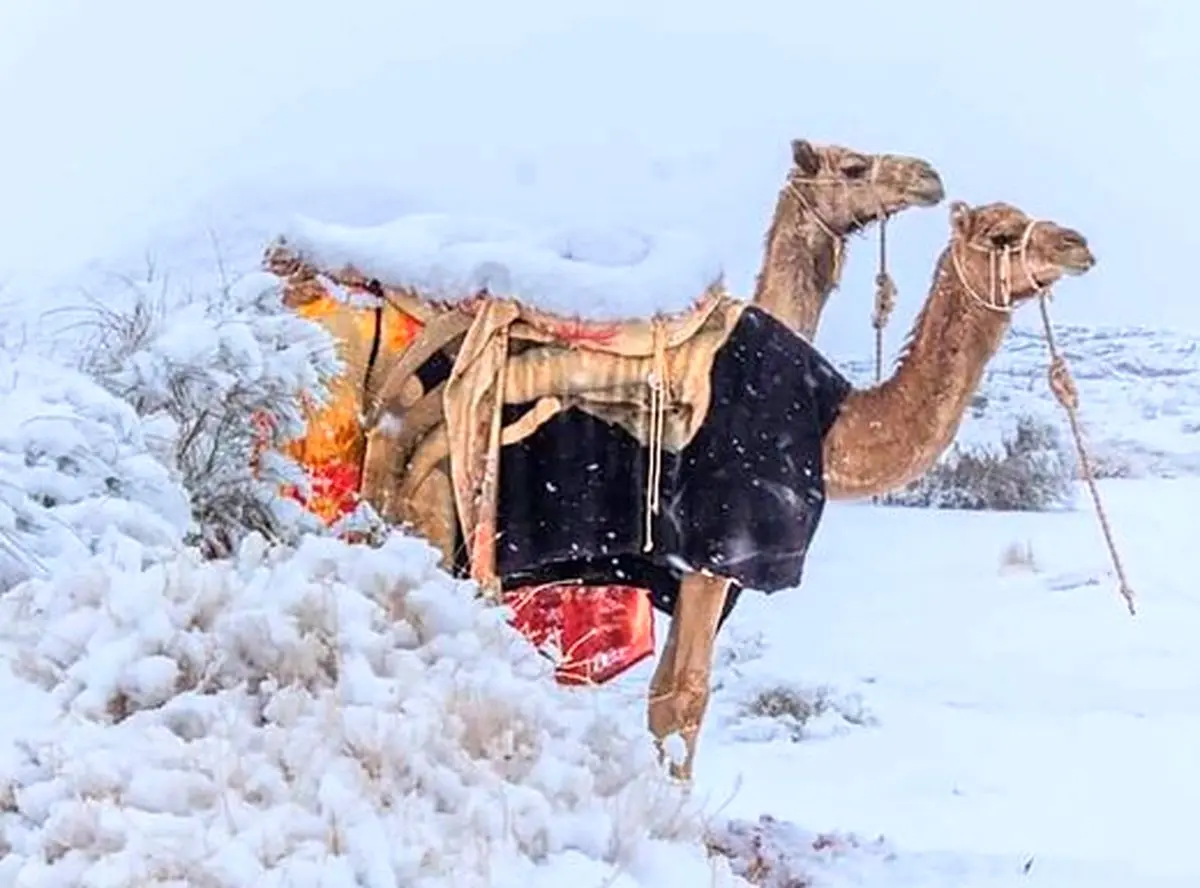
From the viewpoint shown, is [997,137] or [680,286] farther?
[997,137]

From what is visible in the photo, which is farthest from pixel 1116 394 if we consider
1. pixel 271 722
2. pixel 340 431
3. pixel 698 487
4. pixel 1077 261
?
pixel 271 722

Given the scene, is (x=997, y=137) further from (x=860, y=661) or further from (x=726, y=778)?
(x=726, y=778)

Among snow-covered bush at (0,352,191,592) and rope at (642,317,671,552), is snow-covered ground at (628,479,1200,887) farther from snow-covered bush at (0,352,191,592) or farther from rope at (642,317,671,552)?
snow-covered bush at (0,352,191,592)

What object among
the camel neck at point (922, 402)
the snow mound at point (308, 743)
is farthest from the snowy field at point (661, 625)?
the camel neck at point (922, 402)


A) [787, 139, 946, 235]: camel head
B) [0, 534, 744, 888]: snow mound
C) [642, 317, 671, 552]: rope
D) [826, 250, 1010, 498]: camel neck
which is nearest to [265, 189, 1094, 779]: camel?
[642, 317, 671, 552]: rope

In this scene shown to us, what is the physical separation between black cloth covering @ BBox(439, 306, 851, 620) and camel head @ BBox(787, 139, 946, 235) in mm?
452

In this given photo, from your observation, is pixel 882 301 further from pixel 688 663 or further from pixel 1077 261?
pixel 688 663

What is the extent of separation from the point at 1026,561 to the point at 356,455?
1.22 m

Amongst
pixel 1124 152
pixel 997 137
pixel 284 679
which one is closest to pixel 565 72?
pixel 997 137

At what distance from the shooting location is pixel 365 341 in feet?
7.77

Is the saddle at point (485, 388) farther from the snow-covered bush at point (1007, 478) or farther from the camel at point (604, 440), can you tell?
the snow-covered bush at point (1007, 478)

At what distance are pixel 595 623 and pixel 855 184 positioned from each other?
71cm

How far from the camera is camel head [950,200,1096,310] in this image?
242 centimetres

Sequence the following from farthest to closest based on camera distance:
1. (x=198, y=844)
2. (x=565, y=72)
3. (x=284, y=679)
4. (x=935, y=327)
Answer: (x=565, y=72)
(x=935, y=327)
(x=284, y=679)
(x=198, y=844)
